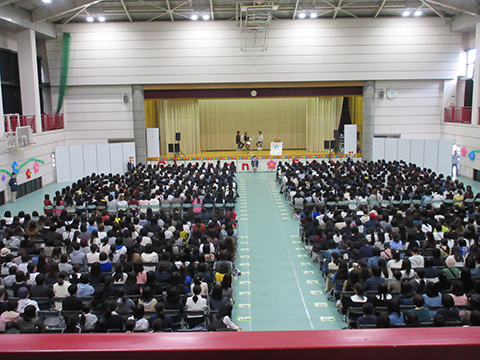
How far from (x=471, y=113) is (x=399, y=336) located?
26874 millimetres

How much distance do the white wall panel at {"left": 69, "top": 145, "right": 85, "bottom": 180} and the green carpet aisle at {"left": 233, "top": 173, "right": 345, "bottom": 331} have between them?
1167 centimetres

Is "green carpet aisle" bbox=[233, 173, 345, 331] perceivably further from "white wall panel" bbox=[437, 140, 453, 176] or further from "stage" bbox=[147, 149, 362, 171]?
"stage" bbox=[147, 149, 362, 171]

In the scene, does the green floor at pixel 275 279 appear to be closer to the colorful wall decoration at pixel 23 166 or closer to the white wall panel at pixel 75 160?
the colorful wall decoration at pixel 23 166

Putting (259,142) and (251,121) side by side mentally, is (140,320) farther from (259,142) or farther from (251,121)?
(251,121)

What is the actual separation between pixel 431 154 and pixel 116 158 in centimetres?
1669

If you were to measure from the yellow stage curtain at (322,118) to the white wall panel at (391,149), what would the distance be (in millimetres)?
7255

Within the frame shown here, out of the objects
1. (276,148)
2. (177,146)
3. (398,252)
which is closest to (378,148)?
(276,148)

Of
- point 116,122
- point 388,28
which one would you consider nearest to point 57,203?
point 116,122

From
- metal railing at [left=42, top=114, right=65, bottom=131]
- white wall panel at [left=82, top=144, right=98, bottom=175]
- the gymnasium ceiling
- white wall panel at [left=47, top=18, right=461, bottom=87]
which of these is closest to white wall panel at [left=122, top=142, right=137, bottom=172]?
white wall panel at [left=82, top=144, right=98, bottom=175]

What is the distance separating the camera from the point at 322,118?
3294cm

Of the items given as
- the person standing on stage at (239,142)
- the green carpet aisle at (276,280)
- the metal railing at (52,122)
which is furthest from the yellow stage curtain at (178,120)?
the green carpet aisle at (276,280)

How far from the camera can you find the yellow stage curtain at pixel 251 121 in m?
34.4

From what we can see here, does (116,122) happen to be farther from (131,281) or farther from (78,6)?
(131,281)

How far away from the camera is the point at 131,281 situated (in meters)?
8.25
